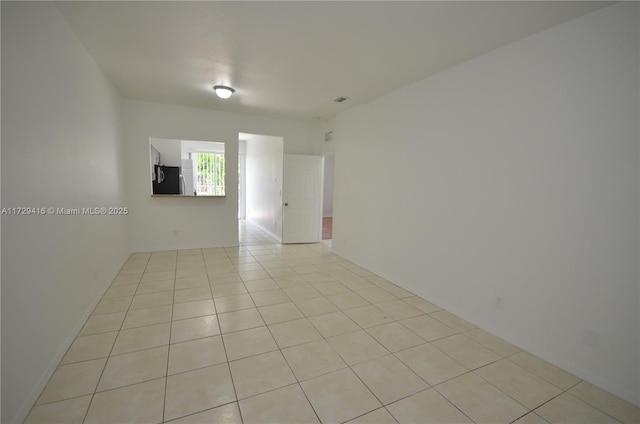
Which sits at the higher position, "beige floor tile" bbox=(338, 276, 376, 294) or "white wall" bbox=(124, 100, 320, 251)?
"white wall" bbox=(124, 100, 320, 251)

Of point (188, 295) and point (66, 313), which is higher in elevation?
point (66, 313)

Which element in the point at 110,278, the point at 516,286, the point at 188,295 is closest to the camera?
the point at 516,286

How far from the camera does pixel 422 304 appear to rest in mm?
3309

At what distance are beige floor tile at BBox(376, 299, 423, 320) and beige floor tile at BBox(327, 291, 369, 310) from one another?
8.6 inches

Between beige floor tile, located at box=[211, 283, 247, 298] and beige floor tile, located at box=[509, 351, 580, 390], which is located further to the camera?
beige floor tile, located at box=[211, 283, 247, 298]

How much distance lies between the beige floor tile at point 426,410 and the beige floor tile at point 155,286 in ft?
9.81

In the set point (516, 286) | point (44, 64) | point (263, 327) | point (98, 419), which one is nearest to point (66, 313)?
point (98, 419)

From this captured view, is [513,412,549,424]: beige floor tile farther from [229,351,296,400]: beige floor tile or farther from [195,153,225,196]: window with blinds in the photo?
[195,153,225,196]: window with blinds

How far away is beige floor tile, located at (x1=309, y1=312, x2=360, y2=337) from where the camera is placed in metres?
2.63

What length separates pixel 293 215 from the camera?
6.26 metres

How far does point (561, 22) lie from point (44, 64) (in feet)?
12.8

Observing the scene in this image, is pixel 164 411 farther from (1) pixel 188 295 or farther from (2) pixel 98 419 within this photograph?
(1) pixel 188 295

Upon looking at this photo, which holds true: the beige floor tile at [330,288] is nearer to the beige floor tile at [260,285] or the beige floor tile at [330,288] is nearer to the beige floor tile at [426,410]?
the beige floor tile at [260,285]

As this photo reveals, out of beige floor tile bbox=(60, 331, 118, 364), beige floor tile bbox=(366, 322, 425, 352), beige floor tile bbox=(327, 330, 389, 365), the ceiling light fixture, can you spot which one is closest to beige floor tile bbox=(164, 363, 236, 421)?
beige floor tile bbox=(60, 331, 118, 364)
